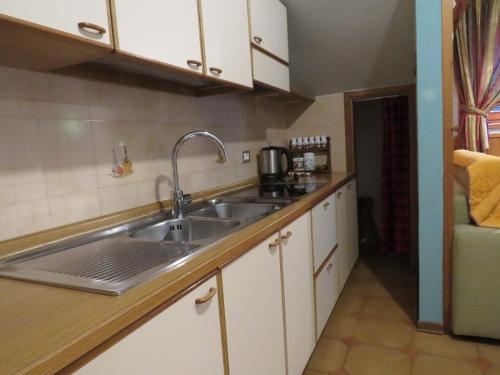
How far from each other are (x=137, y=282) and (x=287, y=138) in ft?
8.89

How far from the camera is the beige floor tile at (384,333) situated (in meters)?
1.87

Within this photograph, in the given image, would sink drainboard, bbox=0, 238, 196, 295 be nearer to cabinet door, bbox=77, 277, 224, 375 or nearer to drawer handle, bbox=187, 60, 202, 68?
cabinet door, bbox=77, 277, 224, 375

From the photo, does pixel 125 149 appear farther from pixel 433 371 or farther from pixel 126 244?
pixel 433 371

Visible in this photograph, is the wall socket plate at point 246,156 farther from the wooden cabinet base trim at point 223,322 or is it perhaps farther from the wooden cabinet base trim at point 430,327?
the wooden cabinet base trim at point 223,322

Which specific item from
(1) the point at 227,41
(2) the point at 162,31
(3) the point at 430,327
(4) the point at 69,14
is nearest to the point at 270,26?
(1) the point at 227,41

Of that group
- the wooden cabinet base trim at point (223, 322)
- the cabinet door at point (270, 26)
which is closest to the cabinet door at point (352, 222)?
the cabinet door at point (270, 26)

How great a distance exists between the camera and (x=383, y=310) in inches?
87.7

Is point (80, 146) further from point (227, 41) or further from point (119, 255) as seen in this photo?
point (227, 41)

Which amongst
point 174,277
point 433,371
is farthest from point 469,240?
point 174,277

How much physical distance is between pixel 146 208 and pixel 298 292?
75 cm

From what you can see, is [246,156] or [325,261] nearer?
[325,261]

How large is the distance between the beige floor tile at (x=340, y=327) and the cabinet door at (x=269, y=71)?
1449 mm

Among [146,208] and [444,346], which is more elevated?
[146,208]

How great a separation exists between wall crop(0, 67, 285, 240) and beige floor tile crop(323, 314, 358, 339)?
1112mm
